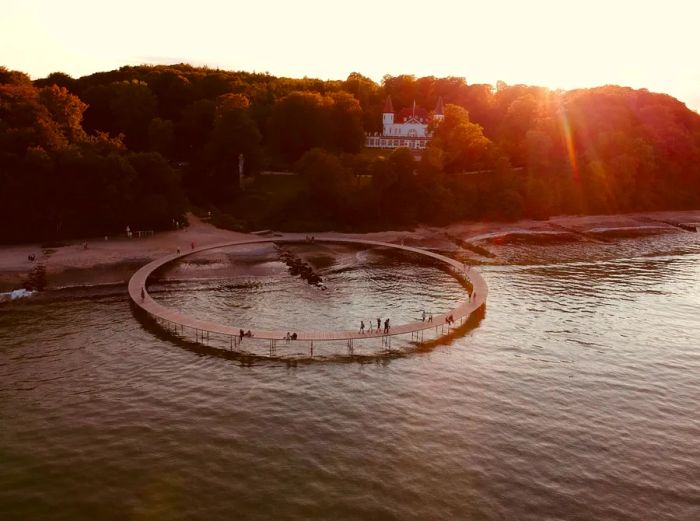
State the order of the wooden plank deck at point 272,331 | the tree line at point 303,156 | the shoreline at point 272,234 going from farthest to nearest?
the tree line at point 303,156, the shoreline at point 272,234, the wooden plank deck at point 272,331

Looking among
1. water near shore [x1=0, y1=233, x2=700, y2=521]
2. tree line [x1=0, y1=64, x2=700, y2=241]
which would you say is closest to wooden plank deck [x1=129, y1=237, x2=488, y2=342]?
water near shore [x1=0, y1=233, x2=700, y2=521]

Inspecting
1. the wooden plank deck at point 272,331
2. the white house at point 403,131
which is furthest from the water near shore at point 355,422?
the white house at point 403,131

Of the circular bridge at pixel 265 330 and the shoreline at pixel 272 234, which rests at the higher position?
the shoreline at pixel 272 234

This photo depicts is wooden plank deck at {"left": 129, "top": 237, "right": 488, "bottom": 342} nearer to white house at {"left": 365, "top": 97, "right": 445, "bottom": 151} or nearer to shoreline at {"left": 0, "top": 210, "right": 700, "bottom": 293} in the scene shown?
shoreline at {"left": 0, "top": 210, "right": 700, "bottom": 293}

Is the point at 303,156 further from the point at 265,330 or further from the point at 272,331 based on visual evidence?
the point at 272,331

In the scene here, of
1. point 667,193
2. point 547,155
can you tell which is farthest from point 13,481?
point 667,193

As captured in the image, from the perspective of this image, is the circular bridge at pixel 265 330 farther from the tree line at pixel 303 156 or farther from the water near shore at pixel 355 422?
the tree line at pixel 303 156

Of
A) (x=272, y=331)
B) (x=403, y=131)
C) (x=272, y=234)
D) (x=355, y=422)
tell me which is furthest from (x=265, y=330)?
(x=403, y=131)
